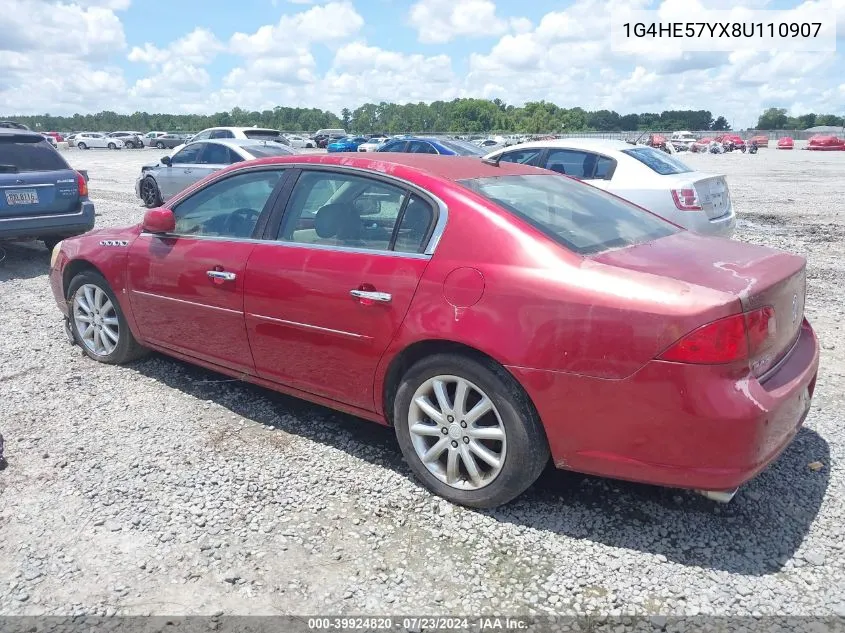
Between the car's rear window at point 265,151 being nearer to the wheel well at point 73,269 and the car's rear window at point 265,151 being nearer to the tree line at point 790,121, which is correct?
the wheel well at point 73,269

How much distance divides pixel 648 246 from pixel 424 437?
141 centimetres

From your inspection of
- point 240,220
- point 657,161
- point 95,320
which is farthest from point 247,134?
point 240,220

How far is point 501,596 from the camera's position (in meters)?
2.61

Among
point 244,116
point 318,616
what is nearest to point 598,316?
point 318,616

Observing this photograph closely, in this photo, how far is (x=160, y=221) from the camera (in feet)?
14.2

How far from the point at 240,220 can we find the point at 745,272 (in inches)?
109

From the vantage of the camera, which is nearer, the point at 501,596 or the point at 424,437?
the point at 501,596

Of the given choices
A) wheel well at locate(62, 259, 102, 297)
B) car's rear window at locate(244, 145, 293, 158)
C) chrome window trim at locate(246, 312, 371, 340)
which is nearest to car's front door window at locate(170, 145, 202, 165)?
car's rear window at locate(244, 145, 293, 158)

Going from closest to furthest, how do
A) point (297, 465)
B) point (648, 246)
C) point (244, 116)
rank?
point (648, 246), point (297, 465), point (244, 116)

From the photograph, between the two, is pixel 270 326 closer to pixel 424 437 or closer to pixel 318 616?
pixel 424 437

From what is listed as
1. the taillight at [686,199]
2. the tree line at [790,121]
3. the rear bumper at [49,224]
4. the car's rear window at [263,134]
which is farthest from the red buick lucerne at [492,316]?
the tree line at [790,121]

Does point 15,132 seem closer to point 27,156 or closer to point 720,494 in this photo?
point 27,156

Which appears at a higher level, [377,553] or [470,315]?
[470,315]

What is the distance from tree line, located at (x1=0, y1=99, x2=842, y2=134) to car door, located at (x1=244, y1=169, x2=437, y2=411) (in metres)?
96.9
